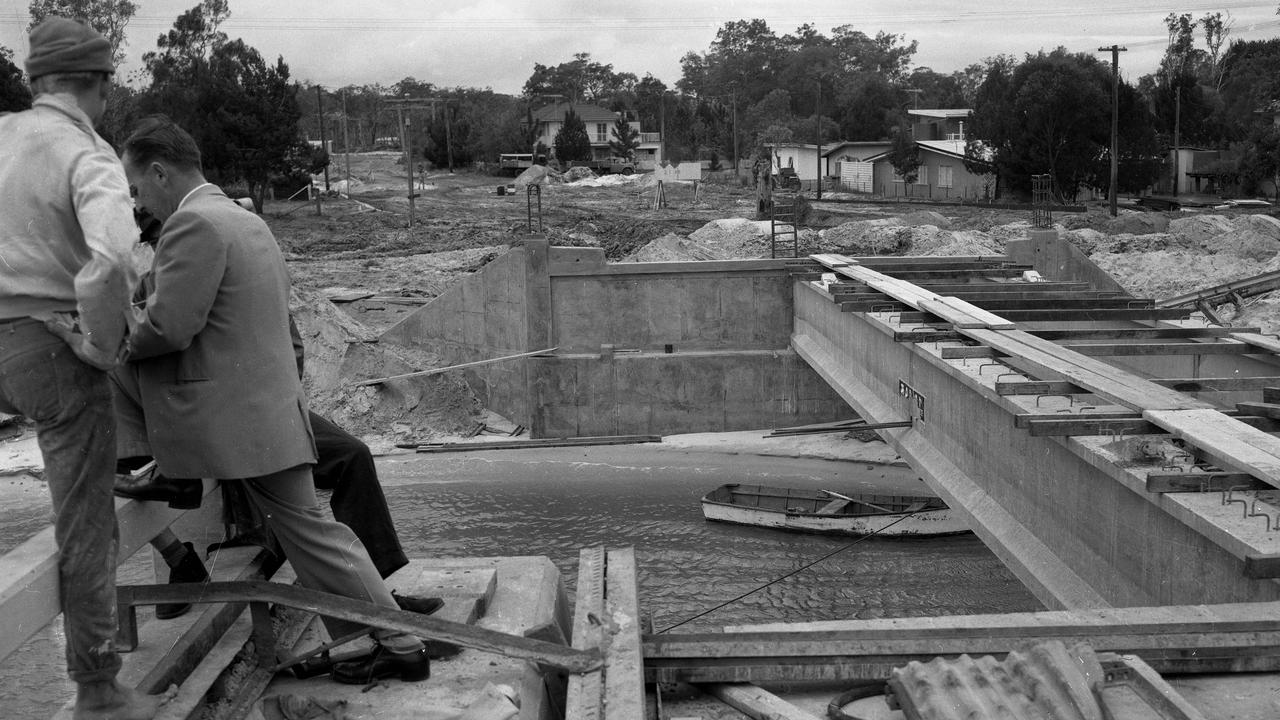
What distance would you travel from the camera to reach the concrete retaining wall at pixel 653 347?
83.1 ft

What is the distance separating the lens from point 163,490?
15.3 ft

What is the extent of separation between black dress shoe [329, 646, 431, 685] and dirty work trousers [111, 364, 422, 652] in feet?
0.13

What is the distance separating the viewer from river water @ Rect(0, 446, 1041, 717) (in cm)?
1647

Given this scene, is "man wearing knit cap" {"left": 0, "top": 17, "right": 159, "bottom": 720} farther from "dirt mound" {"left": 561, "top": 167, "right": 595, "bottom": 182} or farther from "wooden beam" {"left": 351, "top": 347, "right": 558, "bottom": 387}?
"dirt mound" {"left": 561, "top": 167, "right": 595, "bottom": 182}

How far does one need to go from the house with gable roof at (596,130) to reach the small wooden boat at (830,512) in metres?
80.8

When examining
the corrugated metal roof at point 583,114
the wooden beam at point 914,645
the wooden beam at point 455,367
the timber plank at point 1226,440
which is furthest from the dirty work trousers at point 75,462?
the corrugated metal roof at point 583,114

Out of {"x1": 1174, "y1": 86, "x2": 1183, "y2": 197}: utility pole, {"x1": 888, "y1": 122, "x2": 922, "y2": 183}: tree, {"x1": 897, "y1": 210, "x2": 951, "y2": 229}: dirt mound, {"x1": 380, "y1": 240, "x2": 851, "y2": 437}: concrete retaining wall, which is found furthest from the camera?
{"x1": 888, "y1": 122, "x2": 922, "y2": 183}: tree

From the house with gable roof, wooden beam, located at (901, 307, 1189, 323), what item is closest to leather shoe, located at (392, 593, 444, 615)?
wooden beam, located at (901, 307, 1189, 323)

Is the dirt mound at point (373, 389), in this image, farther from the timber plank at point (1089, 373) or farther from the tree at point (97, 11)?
the tree at point (97, 11)

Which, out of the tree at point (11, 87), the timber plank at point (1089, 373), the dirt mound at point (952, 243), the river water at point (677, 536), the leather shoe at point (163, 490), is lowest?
the river water at point (677, 536)

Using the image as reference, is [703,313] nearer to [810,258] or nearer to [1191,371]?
[810,258]

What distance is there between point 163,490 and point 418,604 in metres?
1.16

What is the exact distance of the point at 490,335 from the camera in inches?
1062

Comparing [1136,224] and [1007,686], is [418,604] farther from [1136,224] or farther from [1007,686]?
[1136,224]
